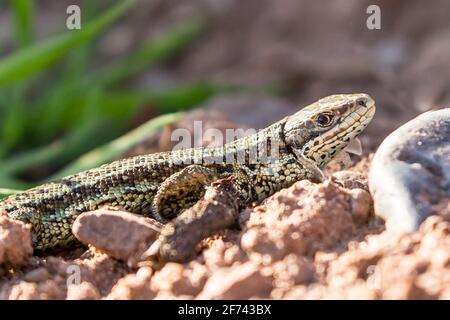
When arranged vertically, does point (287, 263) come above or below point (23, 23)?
below

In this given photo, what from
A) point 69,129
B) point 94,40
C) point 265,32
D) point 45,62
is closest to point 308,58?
point 265,32

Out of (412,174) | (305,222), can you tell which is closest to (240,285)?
(305,222)

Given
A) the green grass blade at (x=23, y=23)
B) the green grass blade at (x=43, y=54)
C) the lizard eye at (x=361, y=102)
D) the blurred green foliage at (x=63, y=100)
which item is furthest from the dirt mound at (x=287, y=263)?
the green grass blade at (x=23, y=23)

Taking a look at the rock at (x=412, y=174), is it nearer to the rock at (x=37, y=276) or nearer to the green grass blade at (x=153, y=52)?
the rock at (x=37, y=276)

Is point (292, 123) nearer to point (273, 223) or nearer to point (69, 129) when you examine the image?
point (273, 223)

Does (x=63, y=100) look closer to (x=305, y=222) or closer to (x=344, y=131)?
(x=344, y=131)
